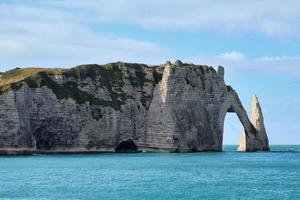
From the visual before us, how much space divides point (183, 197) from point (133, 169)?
3320 centimetres

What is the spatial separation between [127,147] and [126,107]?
31.9 ft

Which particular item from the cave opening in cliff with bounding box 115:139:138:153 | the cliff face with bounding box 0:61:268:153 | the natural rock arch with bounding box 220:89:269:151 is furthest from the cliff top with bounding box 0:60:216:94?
the cave opening in cliff with bounding box 115:139:138:153

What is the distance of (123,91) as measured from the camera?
15150 cm

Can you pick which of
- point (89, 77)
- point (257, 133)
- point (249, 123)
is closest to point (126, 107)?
point (89, 77)

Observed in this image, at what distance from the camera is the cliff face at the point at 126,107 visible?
139 m

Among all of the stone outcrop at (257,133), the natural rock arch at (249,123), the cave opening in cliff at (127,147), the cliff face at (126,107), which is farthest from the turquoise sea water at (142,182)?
the stone outcrop at (257,133)

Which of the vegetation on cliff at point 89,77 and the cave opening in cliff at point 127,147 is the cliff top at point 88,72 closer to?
the vegetation on cliff at point 89,77

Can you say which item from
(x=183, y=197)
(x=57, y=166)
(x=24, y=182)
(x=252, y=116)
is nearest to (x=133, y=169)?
(x=57, y=166)

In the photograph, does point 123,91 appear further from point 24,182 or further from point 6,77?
point 24,182

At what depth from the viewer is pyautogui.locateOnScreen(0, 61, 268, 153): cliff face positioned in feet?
456

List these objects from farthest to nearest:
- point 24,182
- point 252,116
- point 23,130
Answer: point 252,116, point 23,130, point 24,182

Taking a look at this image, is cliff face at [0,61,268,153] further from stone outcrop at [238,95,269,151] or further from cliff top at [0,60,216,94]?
stone outcrop at [238,95,269,151]

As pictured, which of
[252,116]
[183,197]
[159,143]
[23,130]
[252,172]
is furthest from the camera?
[252,116]

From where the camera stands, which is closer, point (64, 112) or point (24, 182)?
point (24, 182)
